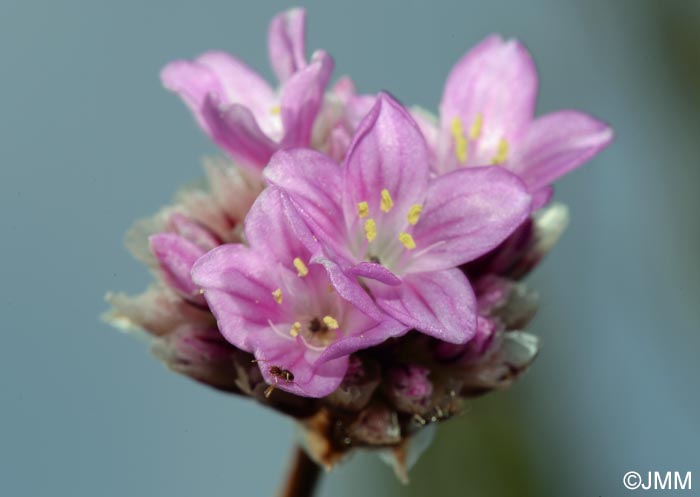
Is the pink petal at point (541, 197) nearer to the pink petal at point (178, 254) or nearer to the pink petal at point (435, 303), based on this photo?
the pink petal at point (435, 303)

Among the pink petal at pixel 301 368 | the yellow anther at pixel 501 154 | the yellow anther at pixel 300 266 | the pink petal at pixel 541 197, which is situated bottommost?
the pink petal at pixel 301 368

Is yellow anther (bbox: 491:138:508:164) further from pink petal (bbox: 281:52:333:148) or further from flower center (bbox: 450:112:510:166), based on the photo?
pink petal (bbox: 281:52:333:148)

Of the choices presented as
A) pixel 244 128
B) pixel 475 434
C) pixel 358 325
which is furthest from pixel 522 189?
pixel 475 434

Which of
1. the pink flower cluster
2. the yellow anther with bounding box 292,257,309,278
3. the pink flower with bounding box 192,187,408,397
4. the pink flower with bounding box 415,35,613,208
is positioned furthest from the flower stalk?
the pink flower with bounding box 415,35,613,208

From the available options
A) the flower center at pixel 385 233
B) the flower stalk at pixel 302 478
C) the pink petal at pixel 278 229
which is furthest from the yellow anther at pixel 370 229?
the flower stalk at pixel 302 478

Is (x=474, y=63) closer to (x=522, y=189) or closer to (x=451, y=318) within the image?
(x=522, y=189)

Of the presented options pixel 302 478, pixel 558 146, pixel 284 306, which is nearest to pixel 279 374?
pixel 284 306
